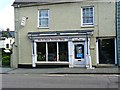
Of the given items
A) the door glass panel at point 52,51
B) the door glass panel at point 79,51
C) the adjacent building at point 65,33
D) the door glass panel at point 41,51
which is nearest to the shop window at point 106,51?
the adjacent building at point 65,33

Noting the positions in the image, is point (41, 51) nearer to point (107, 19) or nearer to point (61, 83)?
point (107, 19)

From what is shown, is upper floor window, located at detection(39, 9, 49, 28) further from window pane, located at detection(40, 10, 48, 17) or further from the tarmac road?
the tarmac road

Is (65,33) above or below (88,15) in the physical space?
below

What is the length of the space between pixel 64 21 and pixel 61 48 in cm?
236

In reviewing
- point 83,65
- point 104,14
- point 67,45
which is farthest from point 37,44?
point 104,14

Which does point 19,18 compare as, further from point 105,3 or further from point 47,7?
point 105,3

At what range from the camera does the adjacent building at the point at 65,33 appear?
24391mm

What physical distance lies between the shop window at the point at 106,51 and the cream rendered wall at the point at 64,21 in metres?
0.59

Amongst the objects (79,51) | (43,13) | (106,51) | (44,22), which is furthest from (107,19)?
(43,13)

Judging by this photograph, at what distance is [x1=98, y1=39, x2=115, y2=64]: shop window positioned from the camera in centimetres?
2458

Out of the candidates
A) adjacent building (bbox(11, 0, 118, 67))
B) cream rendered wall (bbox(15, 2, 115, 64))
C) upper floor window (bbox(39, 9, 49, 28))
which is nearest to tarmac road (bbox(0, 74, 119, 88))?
adjacent building (bbox(11, 0, 118, 67))

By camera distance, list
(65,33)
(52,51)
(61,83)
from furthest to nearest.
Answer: (52,51) < (65,33) < (61,83)

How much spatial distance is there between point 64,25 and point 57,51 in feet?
7.69

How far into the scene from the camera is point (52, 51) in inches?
1016
